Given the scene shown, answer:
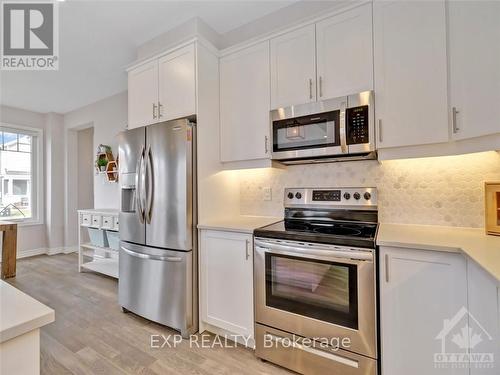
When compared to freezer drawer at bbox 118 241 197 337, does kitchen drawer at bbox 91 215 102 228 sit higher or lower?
higher

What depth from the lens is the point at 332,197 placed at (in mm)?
2068

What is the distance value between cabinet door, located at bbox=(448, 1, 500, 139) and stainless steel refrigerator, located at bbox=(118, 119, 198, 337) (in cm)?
185

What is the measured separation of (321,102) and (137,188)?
1.78 metres

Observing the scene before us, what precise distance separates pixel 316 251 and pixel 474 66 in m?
1.38

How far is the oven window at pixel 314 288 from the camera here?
1502 mm

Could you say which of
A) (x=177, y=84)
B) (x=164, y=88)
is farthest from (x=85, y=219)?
(x=177, y=84)

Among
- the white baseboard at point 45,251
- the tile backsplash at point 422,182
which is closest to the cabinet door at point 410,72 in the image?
the tile backsplash at point 422,182

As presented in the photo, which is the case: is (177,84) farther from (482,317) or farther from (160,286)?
(482,317)

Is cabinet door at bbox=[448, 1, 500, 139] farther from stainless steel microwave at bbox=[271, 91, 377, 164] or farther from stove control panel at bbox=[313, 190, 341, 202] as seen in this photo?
stove control panel at bbox=[313, 190, 341, 202]

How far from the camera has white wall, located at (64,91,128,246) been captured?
13.1ft

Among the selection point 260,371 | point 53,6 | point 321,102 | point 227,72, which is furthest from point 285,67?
point 260,371

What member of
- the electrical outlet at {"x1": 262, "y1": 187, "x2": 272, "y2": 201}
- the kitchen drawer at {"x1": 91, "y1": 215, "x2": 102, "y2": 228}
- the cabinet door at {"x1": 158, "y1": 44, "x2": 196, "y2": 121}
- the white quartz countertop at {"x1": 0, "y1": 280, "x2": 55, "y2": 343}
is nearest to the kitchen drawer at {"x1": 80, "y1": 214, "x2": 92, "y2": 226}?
the kitchen drawer at {"x1": 91, "y1": 215, "x2": 102, "y2": 228}

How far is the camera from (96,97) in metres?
4.15

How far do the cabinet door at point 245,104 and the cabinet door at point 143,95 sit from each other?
67 centimetres
